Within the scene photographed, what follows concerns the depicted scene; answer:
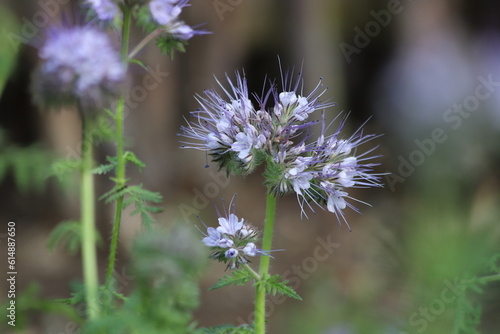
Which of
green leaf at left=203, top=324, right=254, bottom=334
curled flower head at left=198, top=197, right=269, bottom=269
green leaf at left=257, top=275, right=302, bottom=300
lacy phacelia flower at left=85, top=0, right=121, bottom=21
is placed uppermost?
lacy phacelia flower at left=85, top=0, right=121, bottom=21

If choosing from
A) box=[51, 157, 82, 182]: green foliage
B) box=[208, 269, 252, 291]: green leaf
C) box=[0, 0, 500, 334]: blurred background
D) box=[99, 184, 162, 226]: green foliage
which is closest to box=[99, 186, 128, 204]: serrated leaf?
box=[99, 184, 162, 226]: green foliage

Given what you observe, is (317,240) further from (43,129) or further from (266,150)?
(266,150)

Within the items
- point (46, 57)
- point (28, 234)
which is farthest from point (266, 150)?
point (28, 234)

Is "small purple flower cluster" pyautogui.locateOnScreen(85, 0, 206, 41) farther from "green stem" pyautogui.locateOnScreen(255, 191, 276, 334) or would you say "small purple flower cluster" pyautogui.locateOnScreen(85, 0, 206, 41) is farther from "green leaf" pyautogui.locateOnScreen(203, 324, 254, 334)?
"green leaf" pyautogui.locateOnScreen(203, 324, 254, 334)

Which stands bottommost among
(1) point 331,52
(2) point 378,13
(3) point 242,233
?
(3) point 242,233

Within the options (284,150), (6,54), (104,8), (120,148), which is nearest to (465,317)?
(284,150)

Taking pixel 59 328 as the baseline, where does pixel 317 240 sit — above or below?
above
